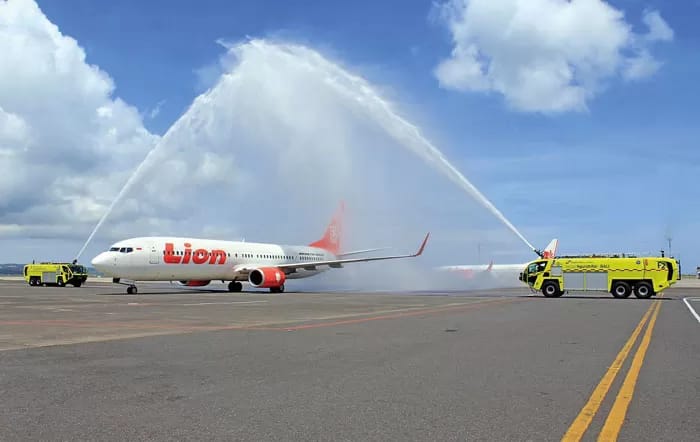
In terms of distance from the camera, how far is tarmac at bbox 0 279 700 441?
587 centimetres

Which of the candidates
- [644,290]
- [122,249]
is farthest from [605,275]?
[122,249]

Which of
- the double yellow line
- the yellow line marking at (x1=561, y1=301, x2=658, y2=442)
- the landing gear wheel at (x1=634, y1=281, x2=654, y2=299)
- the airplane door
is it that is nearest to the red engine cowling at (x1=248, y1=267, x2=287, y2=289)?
the airplane door

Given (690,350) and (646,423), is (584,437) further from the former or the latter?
(690,350)

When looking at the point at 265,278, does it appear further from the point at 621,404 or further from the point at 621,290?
the point at 621,404

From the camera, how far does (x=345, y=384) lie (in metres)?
8.22

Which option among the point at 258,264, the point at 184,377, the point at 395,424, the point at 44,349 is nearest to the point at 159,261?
the point at 258,264

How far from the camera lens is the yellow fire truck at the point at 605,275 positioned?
3825 centimetres

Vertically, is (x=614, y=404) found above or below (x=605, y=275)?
below

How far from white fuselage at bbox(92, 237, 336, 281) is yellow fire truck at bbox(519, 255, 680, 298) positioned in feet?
67.1

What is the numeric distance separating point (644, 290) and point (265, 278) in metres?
26.6

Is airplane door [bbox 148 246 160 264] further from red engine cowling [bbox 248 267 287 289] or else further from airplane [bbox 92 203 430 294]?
red engine cowling [bbox 248 267 287 289]

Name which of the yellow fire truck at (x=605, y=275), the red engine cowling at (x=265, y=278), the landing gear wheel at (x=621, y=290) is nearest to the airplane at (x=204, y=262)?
the red engine cowling at (x=265, y=278)

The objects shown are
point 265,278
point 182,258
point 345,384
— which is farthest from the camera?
point 265,278

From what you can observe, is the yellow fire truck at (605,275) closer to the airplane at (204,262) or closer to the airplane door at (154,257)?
the airplane at (204,262)
